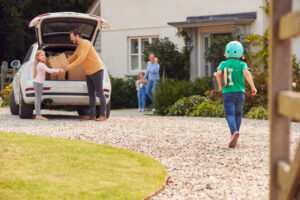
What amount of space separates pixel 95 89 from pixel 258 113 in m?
4.11

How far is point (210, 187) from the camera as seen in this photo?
5.29 meters

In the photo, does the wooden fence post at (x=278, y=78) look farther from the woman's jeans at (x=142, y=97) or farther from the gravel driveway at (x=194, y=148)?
the woman's jeans at (x=142, y=97)

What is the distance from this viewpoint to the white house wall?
1850cm

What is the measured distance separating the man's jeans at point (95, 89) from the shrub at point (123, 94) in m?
7.23

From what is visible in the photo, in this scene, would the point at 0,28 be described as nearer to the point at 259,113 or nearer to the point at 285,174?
the point at 259,113

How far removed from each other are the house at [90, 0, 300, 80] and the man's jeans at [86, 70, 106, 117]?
7312 mm

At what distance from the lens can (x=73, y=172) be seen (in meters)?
5.70

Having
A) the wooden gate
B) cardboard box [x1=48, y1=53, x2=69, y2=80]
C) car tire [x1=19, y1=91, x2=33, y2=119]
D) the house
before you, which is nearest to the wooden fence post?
the wooden gate

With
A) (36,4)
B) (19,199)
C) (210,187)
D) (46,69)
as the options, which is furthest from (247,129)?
(36,4)

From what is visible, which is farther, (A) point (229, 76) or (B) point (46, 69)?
(B) point (46, 69)

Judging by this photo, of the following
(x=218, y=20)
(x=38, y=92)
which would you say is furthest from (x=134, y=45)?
(x=38, y=92)

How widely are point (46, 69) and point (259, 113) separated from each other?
512 cm

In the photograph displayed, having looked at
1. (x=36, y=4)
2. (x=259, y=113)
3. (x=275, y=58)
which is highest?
(x=36, y=4)

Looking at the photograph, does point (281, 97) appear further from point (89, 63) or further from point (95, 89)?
point (95, 89)
